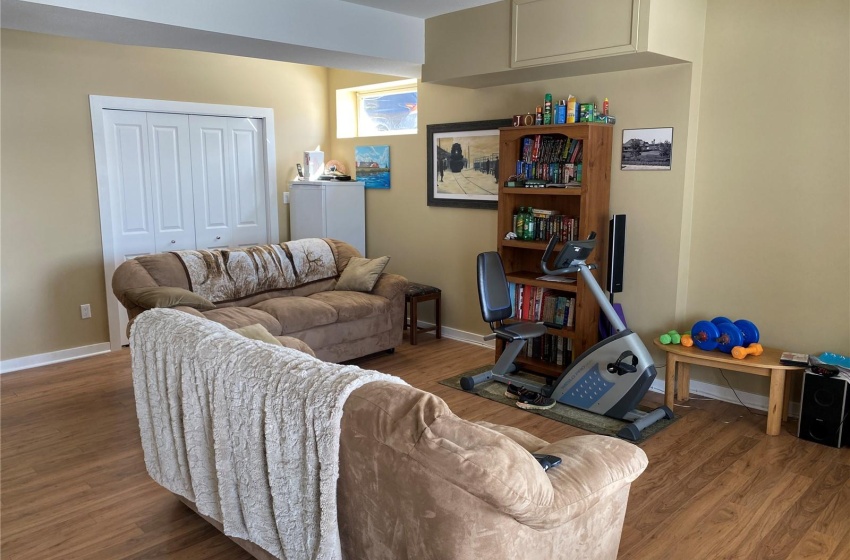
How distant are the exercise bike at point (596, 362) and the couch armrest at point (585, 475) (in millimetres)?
1561

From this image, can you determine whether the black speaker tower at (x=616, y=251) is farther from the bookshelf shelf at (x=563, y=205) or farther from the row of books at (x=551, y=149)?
the row of books at (x=551, y=149)

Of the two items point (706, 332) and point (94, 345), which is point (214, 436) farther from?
point (94, 345)

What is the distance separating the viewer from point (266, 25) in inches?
151

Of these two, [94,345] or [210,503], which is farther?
[94,345]

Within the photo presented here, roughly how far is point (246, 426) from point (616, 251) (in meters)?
2.75

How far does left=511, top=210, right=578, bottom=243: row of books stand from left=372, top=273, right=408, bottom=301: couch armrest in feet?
3.38

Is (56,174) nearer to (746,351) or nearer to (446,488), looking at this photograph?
(446,488)

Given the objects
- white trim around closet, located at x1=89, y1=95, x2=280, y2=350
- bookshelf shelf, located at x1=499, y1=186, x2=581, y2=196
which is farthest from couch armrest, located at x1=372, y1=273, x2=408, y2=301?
white trim around closet, located at x1=89, y1=95, x2=280, y2=350

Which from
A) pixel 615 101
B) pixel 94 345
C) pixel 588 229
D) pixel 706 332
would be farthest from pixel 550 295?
pixel 94 345

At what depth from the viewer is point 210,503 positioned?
7.77 ft

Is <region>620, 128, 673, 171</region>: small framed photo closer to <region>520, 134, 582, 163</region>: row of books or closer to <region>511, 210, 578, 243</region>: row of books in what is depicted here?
<region>520, 134, 582, 163</region>: row of books

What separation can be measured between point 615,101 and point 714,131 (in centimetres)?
66

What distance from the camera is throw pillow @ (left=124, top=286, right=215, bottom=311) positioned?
387 centimetres

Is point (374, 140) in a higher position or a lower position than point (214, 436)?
higher
